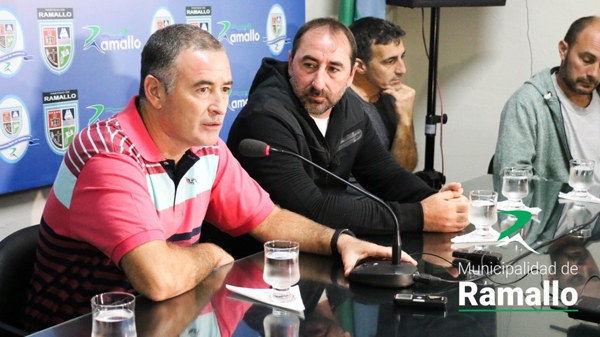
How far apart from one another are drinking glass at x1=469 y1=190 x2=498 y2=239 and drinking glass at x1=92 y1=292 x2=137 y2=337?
1113 millimetres

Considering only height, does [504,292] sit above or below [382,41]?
below

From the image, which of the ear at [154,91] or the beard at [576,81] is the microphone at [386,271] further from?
the beard at [576,81]

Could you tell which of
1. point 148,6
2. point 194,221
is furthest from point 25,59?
point 194,221

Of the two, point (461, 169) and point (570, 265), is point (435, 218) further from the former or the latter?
point (461, 169)

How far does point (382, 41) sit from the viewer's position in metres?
3.63

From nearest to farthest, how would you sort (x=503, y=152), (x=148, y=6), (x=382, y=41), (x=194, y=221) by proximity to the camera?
(x=194, y=221) → (x=148, y=6) → (x=503, y=152) → (x=382, y=41)

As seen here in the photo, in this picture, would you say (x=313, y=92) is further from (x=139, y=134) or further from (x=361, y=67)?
(x=361, y=67)

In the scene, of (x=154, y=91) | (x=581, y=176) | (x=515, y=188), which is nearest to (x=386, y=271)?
(x=154, y=91)

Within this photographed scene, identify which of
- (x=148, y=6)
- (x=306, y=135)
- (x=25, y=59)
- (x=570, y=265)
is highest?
(x=148, y=6)

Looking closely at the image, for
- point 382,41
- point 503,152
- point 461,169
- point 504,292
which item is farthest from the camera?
point 461,169

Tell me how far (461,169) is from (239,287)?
3330 mm

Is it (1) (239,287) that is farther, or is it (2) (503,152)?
(2) (503,152)

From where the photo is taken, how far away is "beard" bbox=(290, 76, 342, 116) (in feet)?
8.49

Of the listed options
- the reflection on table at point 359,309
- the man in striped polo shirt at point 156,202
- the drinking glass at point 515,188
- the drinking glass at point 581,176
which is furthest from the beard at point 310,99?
the drinking glass at point 581,176
